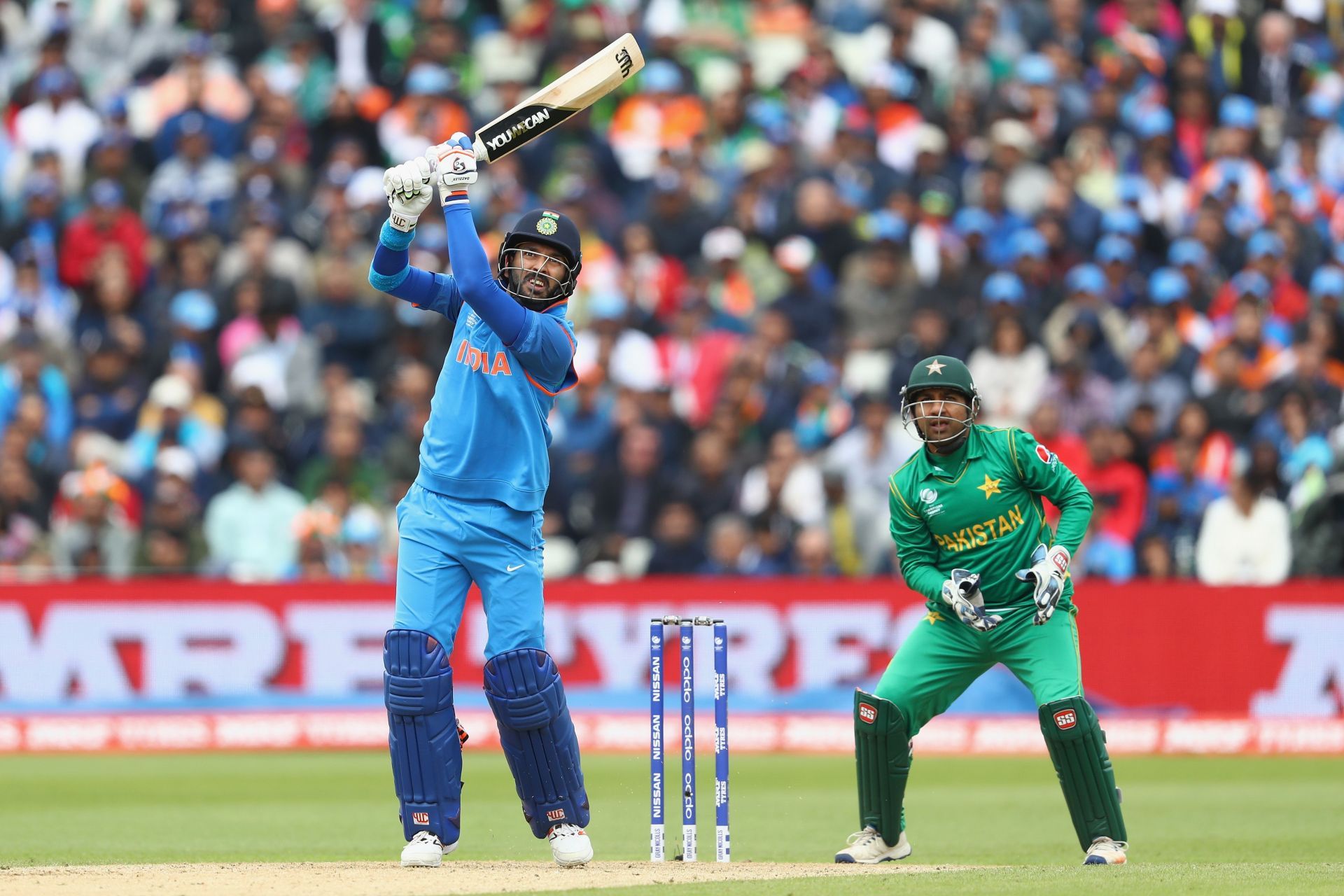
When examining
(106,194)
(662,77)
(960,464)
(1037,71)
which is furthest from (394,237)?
(1037,71)

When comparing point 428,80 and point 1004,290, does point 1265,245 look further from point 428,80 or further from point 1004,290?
point 428,80

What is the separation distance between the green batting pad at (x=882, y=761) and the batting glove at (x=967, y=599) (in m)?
0.57

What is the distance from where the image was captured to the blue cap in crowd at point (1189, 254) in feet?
61.8

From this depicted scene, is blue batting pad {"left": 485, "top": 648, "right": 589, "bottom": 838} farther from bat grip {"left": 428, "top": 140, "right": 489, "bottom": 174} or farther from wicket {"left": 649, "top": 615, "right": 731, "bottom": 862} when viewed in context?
bat grip {"left": 428, "top": 140, "right": 489, "bottom": 174}

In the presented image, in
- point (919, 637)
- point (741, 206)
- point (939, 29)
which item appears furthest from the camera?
point (939, 29)

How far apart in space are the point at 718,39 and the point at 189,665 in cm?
934

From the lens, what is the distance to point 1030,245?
18641mm

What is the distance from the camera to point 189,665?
16016 mm

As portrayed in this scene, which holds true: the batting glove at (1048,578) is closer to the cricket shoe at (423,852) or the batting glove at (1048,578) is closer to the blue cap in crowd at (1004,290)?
the cricket shoe at (423,852)

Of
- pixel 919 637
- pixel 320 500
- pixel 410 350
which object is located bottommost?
pixel 919 637

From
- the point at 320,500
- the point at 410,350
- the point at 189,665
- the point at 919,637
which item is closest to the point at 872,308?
the point at 410,350

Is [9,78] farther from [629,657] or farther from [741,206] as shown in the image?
Answer: [629,657]

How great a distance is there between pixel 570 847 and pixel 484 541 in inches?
52.3

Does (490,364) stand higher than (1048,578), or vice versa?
(490,364)
